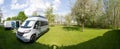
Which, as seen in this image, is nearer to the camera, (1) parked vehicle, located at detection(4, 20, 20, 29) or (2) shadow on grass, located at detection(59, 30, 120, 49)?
(2) shadow on grass, located at detection(59, 30, 120, 49)

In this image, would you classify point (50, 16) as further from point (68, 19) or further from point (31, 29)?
point (31, 29)

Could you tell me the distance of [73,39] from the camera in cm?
499

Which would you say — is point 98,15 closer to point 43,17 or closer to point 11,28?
point 43,17

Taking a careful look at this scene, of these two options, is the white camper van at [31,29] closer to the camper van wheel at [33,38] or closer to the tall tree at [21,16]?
the camper van wheel at [33,38]

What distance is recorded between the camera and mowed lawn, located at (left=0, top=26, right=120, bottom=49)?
16.2ft

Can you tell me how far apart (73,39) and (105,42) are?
0.72 metres

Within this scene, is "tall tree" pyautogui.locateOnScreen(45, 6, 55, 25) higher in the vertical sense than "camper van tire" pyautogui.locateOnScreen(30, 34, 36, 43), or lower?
higher

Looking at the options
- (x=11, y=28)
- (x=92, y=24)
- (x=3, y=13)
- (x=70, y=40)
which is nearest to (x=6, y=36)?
(x=11, y=28)

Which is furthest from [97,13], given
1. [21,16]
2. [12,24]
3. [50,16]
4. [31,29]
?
[12,24]

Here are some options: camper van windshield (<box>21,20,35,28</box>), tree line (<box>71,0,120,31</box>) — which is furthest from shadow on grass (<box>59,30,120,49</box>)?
camper van windshield (<box>21,20,35,28</box>)

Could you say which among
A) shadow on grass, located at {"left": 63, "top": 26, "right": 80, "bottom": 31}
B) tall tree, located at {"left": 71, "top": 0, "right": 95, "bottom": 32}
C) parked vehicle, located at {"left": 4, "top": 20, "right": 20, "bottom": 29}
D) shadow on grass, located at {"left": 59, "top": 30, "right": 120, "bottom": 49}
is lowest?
shadow on grass, located at {"left": 59, "top": 30, "right": 120, "bottom": 49}

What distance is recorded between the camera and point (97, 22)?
486 centimetres

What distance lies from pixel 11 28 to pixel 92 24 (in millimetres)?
1849

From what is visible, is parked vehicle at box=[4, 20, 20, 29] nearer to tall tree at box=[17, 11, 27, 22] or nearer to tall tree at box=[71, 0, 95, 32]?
tall tree at box=[17, 11, 27, 22]
